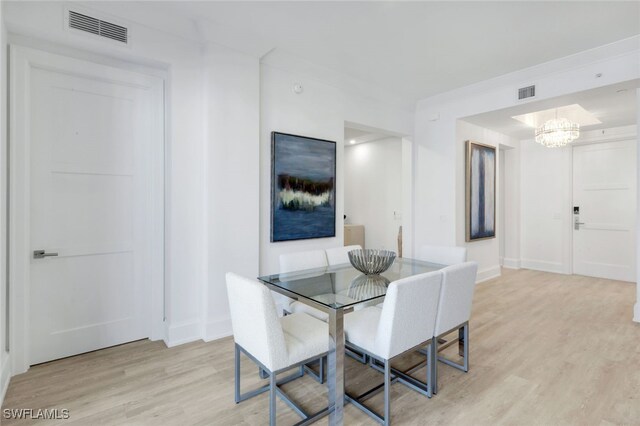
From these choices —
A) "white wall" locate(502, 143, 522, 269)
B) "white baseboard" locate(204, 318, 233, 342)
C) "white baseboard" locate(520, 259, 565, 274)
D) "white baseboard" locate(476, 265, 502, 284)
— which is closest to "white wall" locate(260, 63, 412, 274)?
"white baseboard" locate(204, 318, 233, 342)

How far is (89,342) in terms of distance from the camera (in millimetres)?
2674

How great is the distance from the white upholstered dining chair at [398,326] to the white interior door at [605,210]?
5285mm

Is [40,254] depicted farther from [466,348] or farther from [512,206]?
[512,206]

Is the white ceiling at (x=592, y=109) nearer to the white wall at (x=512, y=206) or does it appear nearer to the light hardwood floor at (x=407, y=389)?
the white wall at (x=512, y=206)

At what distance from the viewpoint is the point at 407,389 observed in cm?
216

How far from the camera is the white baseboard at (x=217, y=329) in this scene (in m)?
2.95

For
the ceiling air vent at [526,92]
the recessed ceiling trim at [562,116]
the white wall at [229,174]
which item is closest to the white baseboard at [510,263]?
the recessed ceiling trim at [562,116]

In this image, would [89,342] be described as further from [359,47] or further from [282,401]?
[359,47]

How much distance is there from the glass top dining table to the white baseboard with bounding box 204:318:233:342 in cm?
102

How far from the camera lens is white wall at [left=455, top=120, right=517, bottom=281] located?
4.68 m

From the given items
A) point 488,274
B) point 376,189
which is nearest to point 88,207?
point 376,189

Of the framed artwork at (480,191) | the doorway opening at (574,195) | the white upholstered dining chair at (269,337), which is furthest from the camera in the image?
the doorway opening at (574,195)

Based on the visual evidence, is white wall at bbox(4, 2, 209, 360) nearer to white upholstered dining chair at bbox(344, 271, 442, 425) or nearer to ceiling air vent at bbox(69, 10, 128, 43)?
ceiling air vent at bbox(69, 10, 128, 43)

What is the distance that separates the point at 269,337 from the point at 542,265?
6.22 m
